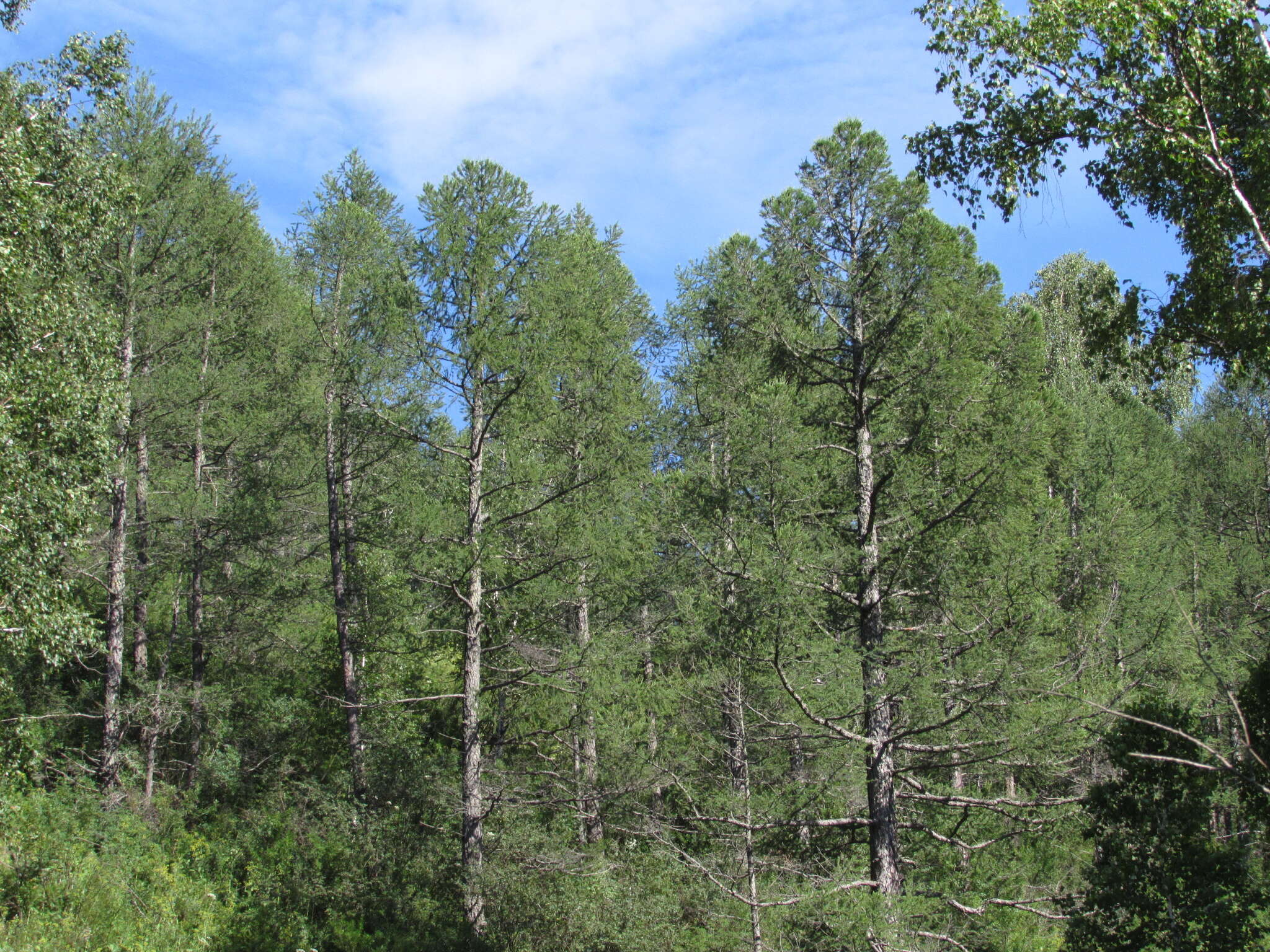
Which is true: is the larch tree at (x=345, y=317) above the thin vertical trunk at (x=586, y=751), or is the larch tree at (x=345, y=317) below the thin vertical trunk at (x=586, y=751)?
above

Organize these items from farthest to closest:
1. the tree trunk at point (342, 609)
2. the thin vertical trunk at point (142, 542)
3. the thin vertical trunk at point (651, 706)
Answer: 1. the thin vertical trunk at point (142, 542)
2. the tree trunk at point (342, 609)
3. the thin vertical trunk at point (651, 706)

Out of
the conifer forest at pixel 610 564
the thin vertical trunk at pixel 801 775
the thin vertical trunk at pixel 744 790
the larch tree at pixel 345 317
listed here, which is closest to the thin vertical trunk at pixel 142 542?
the conifer forest at pixel 610 564

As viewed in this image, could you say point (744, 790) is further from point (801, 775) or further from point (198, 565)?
point (198, 565)

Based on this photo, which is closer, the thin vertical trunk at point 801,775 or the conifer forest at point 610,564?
the conifer forest at point 610,564

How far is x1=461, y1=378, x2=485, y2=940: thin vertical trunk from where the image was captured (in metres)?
11.3

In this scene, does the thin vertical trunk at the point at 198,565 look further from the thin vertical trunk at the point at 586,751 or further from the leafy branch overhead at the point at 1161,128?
the leafy branch overhead at the point at 1161,128

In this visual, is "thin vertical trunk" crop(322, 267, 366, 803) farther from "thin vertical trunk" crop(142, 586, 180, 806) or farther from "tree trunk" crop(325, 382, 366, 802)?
"thin vertical trunk" crop(142, 586, 180, 806)

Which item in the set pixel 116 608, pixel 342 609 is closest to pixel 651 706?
pixel 342 609

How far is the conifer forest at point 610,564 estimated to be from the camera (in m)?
7.91

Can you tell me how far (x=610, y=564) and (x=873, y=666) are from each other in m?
4.30

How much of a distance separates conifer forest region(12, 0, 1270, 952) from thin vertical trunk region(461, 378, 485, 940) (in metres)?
0.06

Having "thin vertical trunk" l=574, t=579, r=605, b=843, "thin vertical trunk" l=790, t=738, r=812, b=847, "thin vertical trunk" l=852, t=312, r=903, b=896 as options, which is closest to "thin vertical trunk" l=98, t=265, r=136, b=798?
"thin vertical trunk" l=574, t=579, r=605, b=843

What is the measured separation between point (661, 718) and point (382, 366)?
6.79 m

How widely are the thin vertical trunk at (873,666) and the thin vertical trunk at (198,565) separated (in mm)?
10921
